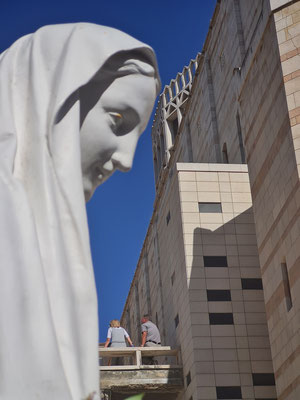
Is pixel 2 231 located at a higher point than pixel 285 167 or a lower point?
lower

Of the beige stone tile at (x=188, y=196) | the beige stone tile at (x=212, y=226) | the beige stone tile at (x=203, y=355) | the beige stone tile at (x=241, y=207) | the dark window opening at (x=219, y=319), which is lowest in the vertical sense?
the beige stone tile at (x=203, y=355)

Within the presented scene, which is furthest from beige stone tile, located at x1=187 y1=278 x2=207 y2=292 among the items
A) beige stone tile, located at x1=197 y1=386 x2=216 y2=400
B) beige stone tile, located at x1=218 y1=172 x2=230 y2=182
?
beige stone tile, located at x1=218 y1=172 x2=230 y2=182

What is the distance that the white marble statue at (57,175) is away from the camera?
1.64m

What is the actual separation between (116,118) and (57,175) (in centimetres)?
26

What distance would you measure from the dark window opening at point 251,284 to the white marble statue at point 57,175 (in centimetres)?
1919

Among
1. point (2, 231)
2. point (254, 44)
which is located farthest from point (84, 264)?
point (254, 44)

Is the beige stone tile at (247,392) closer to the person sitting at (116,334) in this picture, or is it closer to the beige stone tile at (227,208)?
the person sitting at (116,334)

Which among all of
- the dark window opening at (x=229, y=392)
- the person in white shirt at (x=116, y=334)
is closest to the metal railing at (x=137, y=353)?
the person in white shirt at (x=116, y=334)

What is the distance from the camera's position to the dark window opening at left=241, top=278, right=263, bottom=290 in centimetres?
2102

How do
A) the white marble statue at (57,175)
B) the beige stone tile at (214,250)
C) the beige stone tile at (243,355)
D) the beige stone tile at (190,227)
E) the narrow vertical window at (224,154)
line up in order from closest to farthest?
1. the white marble statue at (57,175)
2. the beige stone tile at (243,355)
3. the beige stone tile at (214,250)
4. the beige stone tile at (190,227)
5. the narrow vertical window at (224,154)

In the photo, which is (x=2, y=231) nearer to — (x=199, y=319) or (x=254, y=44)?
(x=254, y=44)

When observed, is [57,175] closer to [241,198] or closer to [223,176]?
[241,198]

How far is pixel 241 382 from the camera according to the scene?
64.5 ft

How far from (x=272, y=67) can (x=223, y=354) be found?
23.5 ft
